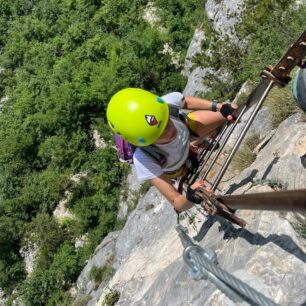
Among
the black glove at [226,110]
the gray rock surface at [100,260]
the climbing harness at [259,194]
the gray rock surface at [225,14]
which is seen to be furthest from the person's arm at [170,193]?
the gray rock surface at [225,14]

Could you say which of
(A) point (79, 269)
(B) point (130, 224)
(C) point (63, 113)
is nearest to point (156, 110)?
(B) point (130, 224)

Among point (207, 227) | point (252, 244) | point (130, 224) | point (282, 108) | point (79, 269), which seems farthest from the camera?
point (79, 269)

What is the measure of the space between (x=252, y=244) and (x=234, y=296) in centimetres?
172

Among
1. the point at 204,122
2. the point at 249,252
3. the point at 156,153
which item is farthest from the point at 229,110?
the point at 249,252

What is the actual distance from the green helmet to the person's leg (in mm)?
679

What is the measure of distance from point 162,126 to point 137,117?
0.25 metres

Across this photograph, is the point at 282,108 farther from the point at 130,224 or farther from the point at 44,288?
the point at 44,288

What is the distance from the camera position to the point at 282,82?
13.2 ft

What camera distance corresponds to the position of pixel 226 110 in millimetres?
4840

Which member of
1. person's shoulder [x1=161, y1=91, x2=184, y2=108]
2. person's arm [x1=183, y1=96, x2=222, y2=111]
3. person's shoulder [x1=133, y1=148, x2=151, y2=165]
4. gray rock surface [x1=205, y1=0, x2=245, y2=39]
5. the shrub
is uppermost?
person's shoulder [x1=161, y1=91, x2=184, y2=108]

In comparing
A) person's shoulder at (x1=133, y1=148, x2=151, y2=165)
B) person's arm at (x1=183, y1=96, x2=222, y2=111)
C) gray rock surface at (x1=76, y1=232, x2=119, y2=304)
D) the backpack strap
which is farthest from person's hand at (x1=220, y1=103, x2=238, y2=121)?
gray rock surface at (x1=76, y1=232, x2=119, y2=304)

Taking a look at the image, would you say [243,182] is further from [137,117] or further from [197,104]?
[137,117]

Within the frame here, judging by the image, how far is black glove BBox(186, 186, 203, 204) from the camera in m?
4.06

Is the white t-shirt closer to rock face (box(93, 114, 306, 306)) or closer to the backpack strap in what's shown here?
the backpack strap
